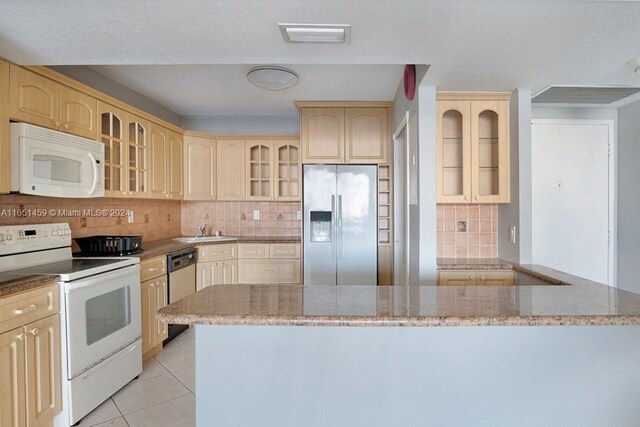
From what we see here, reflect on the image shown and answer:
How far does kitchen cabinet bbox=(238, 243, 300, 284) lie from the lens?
3.84 metres

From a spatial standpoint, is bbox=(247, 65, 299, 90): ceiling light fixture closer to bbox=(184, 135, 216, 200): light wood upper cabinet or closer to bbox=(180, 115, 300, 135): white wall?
bbox=(180, 115, 300, 135): white wall

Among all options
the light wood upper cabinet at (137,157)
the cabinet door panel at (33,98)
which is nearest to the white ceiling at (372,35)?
the cabinet door panel at (33,98)

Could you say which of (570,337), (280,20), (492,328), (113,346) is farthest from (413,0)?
(113,346)

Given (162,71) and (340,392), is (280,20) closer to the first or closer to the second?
(340,392)

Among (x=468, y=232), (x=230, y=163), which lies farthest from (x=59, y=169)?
(x=468, y=232)

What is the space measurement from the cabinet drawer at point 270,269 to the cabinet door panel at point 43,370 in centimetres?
209

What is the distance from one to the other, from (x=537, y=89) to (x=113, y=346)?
3418mm

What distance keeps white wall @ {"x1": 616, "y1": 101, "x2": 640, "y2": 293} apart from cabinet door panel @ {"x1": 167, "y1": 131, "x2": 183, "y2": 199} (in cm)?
433

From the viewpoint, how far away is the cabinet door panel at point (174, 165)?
3.64 m

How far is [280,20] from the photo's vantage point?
1486 millimetres

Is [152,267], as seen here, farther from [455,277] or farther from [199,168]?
[455,277]

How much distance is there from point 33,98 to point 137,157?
107cm

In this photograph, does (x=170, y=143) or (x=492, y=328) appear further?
(x=170, y=143)

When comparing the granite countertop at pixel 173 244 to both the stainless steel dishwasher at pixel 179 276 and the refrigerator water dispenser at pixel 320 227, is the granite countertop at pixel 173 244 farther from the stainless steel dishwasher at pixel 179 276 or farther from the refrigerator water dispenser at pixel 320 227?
the refrigerator water dispenser at pixel 320 227
